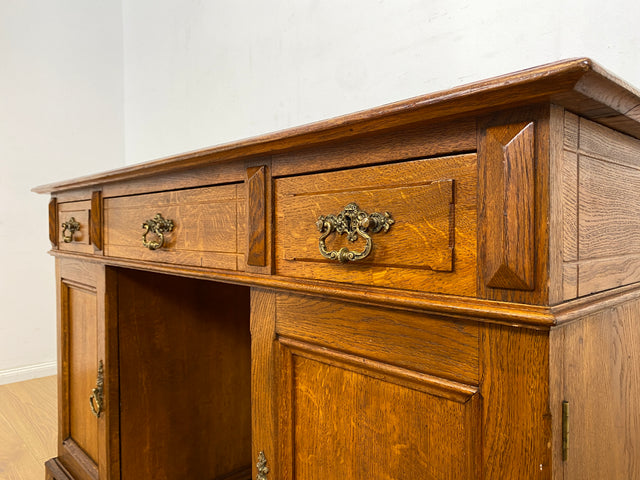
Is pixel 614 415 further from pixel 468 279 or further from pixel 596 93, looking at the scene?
pixel 596 93

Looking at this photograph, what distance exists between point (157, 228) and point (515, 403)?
0.77 meters

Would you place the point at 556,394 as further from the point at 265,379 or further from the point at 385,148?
the point at 265,379

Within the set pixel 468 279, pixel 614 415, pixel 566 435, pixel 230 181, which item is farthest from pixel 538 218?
pixel 230 181

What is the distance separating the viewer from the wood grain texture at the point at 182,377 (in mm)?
1249

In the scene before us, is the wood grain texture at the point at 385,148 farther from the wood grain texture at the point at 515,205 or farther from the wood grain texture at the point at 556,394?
the wood grain texture at the point at 556,394

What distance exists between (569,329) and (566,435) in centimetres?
10

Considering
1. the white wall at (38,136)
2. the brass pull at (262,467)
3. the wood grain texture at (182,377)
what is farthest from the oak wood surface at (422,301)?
the white wall at (38,136)

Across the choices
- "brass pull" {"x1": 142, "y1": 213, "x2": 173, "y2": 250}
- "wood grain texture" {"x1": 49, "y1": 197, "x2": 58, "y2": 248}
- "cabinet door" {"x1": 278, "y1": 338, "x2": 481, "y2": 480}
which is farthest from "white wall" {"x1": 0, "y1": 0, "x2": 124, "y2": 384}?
"cabinet door" {"x1": 278, "y1": 338, "x2": 481, "y2": 480}

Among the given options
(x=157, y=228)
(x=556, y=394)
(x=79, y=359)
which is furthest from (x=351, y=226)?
(x=79, y=359)

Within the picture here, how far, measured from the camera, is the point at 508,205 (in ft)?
1.49

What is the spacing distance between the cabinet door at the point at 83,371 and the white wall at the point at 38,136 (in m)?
1.36

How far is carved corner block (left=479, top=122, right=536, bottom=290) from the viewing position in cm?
44

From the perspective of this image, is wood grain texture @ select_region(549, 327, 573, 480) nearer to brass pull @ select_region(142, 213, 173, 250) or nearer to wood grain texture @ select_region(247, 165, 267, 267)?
wood grain texture @ select_region(247, 165, 267, 267)

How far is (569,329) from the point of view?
48 centimetres
